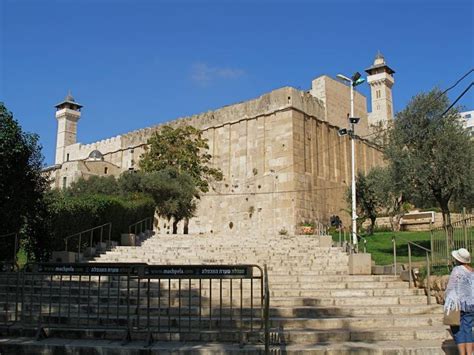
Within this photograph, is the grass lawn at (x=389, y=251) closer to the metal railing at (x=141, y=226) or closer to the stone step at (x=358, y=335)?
the stone step at (x=358, y=335)

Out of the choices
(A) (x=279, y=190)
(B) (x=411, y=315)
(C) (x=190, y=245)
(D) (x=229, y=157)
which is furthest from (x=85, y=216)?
(D) (x=229, y=157)

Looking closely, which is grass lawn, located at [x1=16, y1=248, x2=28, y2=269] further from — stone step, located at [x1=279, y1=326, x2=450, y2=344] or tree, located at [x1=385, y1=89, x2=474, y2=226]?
tree, located at [x1=385, y1=89, x2=474, y2=226]

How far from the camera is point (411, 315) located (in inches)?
302

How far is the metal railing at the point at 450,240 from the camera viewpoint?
909 centimetres

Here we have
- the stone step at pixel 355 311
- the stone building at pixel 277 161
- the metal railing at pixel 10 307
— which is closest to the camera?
the metal railing at pixel 10 307

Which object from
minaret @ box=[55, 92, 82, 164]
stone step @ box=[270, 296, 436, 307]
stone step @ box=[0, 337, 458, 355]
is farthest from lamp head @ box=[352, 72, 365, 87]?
minaret @ box=[55, 92, 82, 164]

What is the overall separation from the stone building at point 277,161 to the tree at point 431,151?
18.4m

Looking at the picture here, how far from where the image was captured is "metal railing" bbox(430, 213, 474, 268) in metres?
9.09

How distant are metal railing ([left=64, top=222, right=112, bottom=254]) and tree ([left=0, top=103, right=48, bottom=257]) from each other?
3.06 feet

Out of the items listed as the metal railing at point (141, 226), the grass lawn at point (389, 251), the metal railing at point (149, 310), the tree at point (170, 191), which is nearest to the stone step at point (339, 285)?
the metal railing at point (149, 310)

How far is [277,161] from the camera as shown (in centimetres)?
3709

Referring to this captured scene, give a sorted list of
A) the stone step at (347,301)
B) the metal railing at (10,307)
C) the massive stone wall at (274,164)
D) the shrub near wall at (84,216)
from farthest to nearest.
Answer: the massive stone wall at (274,164), the shrub near wall at (84,216), the stone step at (347,301), the metal railing at (10,307)

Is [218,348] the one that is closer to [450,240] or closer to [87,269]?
[87,269]

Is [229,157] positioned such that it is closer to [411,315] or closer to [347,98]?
[347,98]
